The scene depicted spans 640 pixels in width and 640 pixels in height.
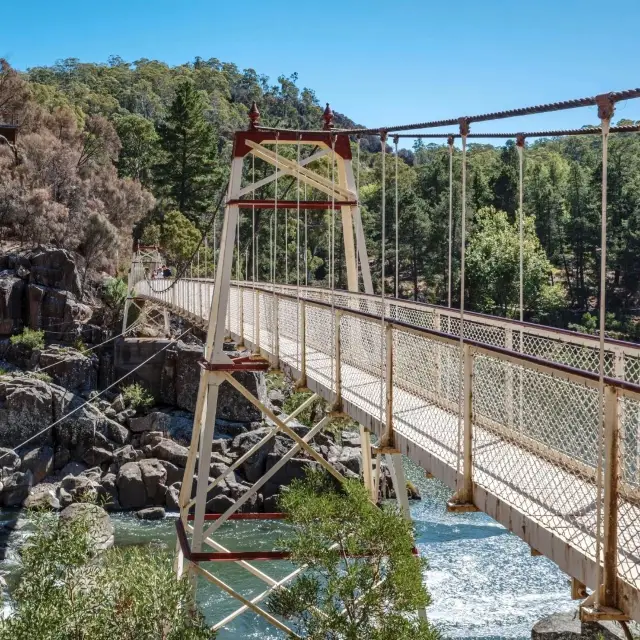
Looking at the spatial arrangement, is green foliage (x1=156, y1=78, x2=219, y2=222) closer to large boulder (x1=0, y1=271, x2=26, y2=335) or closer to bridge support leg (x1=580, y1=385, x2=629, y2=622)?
large boulder (x1=0, y1=271, x2=26, y2=335)

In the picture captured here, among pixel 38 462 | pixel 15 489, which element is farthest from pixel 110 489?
pixel 38 462

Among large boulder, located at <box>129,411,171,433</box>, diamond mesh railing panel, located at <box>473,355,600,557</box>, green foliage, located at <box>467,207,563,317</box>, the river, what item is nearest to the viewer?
diamond mesh railing panel, located at <box>473,355,600,557</box>

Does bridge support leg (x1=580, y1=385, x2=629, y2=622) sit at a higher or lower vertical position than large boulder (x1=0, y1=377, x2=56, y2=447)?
higher

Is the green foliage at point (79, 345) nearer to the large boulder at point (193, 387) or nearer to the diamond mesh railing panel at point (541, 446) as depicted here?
the large boulder at point (193, 387)

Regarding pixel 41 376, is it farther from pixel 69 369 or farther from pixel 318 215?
pixel 318 215

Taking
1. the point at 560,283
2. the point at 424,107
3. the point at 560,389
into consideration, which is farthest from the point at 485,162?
the point at 560,389

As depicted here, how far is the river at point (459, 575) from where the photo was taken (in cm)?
1530

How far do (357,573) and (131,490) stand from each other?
47.1ft

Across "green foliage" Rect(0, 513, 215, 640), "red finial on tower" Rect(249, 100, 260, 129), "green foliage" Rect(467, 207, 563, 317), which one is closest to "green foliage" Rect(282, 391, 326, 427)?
"green foliage" Rect(467, 207, 563, 317)

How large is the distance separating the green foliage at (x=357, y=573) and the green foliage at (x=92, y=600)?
1.12 m

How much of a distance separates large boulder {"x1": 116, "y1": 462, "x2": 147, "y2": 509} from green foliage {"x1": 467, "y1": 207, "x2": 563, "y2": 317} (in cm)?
2052

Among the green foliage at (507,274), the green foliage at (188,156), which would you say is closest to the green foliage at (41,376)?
the green foliage at (507,274)

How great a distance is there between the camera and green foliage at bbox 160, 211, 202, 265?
141ft

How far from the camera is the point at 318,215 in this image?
5000 centimetres
